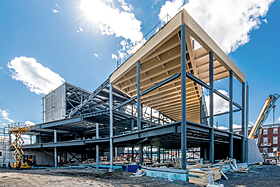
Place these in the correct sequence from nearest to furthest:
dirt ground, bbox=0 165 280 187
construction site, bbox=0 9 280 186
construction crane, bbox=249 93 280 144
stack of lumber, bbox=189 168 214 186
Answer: stack of lumber, bbox=189 168 214 186 → dirt ground, bbox=0 165 280 187 → construction site, bbox=0 9 280 186 → construction crane, bbox=249 93 280 144

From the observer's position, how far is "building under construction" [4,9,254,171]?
11969mm

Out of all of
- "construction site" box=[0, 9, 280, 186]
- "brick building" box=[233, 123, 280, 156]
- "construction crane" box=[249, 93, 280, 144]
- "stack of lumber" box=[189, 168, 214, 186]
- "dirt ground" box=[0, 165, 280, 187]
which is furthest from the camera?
"brick building" box=[233, 123, 280, 156]

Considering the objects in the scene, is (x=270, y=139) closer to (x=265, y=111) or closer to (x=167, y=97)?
(x=265, y=111)

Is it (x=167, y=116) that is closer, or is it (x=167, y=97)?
(x=167, y=97)

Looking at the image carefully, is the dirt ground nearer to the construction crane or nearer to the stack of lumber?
the stack of lumber

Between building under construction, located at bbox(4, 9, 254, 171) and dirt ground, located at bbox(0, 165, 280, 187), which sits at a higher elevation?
building under construction, located at bbox(4, 9, 254, 171)

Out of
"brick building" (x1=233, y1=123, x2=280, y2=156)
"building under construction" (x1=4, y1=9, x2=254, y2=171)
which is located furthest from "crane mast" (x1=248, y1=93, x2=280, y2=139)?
"brick building" (x1=233, y1=123, x2=280, y2=156)

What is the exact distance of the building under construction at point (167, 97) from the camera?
1197cm

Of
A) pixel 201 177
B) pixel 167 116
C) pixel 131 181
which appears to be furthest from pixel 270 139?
pixel 131 181

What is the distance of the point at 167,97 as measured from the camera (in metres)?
23.7

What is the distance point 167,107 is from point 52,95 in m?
22.1

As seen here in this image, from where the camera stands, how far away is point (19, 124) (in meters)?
24.1

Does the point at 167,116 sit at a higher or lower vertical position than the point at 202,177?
higher

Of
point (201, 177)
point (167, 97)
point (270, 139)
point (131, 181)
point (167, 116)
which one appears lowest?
point (270, 139)
